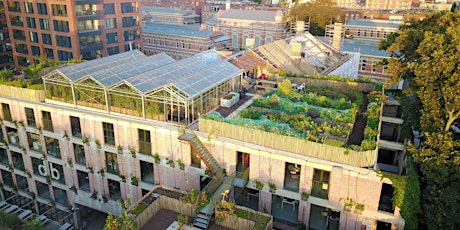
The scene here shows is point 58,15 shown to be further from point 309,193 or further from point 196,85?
point 309,193

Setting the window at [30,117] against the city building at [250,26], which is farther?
the city building at [250,26]

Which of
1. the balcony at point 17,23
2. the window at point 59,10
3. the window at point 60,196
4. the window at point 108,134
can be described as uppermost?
the window at point 59,10

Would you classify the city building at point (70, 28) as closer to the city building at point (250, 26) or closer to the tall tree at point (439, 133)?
the city building at point (250, 26)

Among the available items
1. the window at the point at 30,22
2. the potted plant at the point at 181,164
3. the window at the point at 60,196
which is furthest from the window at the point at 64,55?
the potted plant at the point at 181,164

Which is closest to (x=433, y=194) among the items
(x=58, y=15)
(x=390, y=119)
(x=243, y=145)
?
(x=243, y=145)

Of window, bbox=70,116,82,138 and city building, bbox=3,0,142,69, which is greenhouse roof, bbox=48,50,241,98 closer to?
window, bbox=70,116,82,138

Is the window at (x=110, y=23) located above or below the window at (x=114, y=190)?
above

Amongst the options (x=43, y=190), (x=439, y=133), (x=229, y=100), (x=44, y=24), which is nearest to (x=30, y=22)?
(x=44, y=24)
